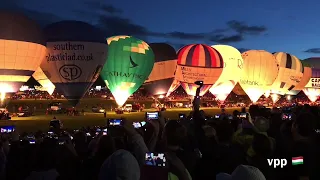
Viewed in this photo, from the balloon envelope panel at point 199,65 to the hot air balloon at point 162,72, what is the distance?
2.08 ft

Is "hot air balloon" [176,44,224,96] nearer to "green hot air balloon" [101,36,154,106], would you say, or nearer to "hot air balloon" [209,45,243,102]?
"hot air balloon" [209,45,243,102]

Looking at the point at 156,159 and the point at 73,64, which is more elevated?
the point at 73,64

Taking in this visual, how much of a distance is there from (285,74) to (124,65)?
2220cm

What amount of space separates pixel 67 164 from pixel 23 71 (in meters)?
20.6

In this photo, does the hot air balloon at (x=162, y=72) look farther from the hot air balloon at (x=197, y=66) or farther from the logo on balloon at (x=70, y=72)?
the logo on balloon at (x=70, y=72)

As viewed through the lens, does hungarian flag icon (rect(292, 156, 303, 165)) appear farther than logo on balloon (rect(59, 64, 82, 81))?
No

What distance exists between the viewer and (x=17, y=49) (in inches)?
848

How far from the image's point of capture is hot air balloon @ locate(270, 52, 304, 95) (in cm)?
4259

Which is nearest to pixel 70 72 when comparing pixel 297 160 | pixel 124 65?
pixel 124 65

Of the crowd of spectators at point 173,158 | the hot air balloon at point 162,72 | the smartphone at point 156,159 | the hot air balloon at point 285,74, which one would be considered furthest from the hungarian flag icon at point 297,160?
the hot air balloon at point 285,74

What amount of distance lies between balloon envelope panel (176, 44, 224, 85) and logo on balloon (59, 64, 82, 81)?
11721 millimetres

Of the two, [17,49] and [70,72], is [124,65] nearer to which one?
[70,72]

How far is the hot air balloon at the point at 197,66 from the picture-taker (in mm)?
32125

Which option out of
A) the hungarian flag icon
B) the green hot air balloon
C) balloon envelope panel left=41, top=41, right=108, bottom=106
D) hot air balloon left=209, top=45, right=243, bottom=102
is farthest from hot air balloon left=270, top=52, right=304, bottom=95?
the hungarian flag icon
